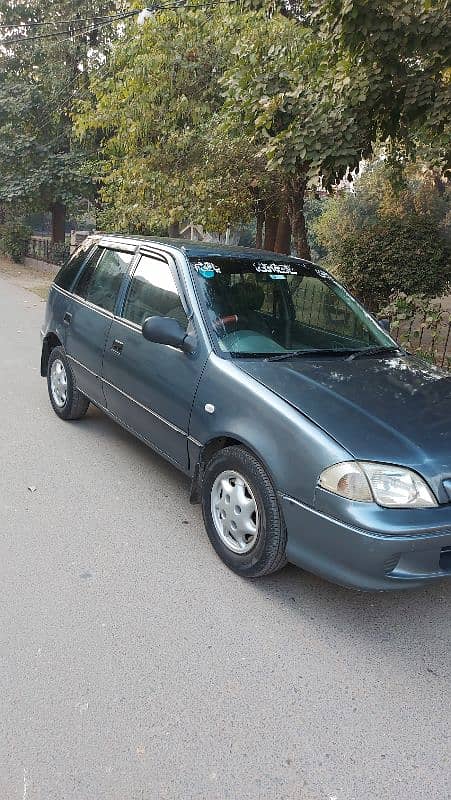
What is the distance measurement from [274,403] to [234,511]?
0.64 meters

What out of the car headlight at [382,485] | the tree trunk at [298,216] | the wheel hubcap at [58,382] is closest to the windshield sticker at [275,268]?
the car headlight at [382,485]

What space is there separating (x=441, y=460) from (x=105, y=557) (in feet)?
6.20

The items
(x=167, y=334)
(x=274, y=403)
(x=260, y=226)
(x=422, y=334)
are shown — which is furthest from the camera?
(x=260, y=226)

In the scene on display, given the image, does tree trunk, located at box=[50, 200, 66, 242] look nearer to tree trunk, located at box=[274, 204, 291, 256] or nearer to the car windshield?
tree trunk, located at box=[274, 204, 291, 256]

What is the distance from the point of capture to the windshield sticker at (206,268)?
395cm

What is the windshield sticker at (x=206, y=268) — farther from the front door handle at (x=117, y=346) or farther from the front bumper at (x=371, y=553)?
the front bumper at (x=371, y=553)

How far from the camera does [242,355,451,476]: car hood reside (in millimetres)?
2807

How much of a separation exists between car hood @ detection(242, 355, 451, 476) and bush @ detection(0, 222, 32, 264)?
70.6 feet

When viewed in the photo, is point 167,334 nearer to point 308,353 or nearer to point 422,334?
point 308,353

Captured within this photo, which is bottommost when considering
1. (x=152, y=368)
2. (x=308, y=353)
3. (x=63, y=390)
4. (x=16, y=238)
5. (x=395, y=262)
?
(x=63, y=390)

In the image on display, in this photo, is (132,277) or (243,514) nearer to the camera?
(243,514)

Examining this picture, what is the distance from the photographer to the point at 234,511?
3275 millimetres

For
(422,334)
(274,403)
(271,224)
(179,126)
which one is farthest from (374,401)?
(271,224)

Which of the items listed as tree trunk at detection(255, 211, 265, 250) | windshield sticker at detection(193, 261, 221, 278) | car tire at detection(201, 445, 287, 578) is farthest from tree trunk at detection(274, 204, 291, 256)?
car tire at detection(201, 445, 287, 578)
